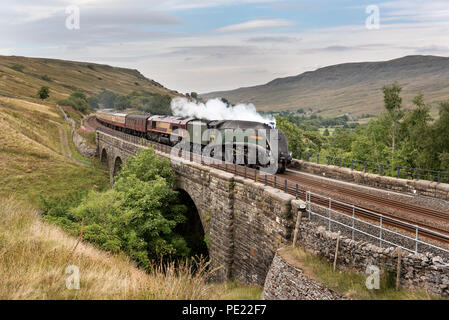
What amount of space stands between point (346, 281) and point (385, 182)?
937 centimetres

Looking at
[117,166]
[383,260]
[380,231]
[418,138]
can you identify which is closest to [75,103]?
[117,166]

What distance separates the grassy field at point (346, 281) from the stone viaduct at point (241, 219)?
1366 mm

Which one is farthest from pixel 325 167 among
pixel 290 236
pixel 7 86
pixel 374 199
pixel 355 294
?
pixel 7 86

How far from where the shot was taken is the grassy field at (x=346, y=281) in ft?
23.2

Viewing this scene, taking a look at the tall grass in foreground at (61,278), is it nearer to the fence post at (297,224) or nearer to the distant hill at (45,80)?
the fence post at (297,224)

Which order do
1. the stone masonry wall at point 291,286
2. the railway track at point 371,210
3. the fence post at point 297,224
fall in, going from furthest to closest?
the fence post at point 297,224
the railway track at point 371,210
the stone masonry wall at point 291,286

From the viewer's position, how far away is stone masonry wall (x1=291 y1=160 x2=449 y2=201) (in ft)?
45.7

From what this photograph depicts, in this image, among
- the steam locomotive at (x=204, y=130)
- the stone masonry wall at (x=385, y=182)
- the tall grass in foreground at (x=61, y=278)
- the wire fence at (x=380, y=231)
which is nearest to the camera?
the tall grass in foreground at (x=61, y=278)

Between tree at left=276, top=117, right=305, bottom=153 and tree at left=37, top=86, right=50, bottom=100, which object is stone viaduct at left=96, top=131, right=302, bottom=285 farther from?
tree at left=37, top=86, right=50, bottom=100

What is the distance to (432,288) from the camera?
6.90 m

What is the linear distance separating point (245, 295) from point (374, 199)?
683cm

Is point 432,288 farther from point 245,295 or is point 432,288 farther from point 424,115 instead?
point 424,115

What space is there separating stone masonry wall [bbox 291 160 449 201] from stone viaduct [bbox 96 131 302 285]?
683 centimetres

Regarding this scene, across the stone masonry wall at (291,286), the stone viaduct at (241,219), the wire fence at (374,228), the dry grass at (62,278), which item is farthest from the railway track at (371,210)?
the dry grass at (62,278)
